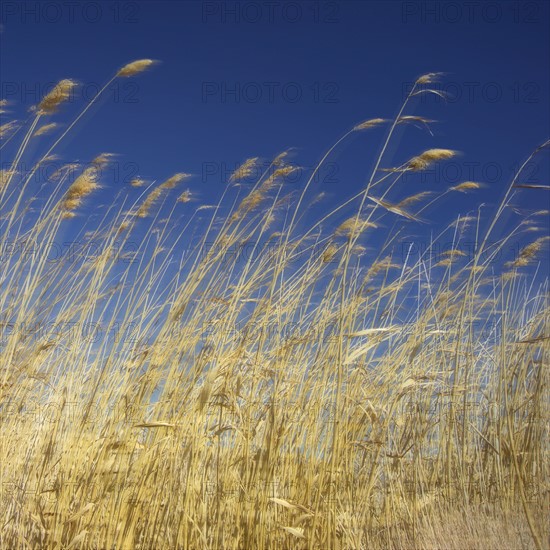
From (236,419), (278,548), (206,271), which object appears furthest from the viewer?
(206,271)

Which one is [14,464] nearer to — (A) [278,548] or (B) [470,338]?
(A) [278,548]

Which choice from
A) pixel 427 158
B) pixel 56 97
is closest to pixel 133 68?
pixel 56 97

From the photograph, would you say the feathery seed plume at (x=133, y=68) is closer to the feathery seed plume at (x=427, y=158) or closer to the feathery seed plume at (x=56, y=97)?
the feathery seed plume at (x=56, y=97)

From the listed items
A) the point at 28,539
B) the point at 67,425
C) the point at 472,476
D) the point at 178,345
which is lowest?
the point at 472,476

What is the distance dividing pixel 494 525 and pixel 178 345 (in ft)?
4.26

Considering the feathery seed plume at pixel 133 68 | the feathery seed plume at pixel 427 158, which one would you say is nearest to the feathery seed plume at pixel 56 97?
the feathery seed plume at pixel 133 68

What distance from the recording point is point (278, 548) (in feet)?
7.20

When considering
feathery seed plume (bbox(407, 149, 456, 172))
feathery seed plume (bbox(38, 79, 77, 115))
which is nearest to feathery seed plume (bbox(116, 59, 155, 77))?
feathery seed plume (bbox(38, 79, 77, 115))

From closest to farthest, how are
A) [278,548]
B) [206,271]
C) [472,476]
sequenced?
[278,548]
[206,271]
[472,476]

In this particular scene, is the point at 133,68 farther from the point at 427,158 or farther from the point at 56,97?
the point at 427,158

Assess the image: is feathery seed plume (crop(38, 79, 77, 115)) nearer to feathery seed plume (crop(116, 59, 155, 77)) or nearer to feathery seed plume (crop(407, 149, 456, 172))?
feathery seed plume (crop(116, 59, 155, 77))

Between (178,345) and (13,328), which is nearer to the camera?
(178,345)

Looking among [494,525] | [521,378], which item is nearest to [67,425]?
[494,525]

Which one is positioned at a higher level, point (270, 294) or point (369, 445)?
point (270, 294)
